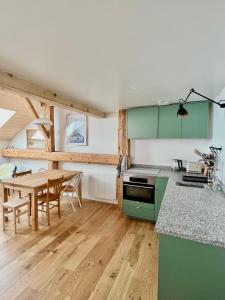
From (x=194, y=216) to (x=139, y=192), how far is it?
5.98ft

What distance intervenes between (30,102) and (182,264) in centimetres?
405

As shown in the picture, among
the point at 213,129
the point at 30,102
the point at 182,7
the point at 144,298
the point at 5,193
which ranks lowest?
the point at 144,298

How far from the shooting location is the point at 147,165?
3709 mm

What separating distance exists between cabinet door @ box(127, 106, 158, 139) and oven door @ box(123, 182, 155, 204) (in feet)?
3.07

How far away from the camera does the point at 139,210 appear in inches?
123

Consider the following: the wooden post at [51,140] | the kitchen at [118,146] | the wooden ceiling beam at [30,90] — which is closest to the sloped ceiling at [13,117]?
the kitchen at [118,146]

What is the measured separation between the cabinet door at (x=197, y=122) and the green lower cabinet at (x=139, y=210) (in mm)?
1414

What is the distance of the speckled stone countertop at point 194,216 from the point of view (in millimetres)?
1097

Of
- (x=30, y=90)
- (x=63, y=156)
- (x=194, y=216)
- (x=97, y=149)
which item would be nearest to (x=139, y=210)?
(x=97, y=149)

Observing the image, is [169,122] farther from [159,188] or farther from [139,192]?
[139,192]

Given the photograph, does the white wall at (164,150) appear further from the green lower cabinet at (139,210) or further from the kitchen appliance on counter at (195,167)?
the green lower cabinet at (139,210)

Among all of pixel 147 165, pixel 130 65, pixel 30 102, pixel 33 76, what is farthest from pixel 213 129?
pixel 30 102

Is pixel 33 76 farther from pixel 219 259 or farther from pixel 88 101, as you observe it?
pixel 219 259

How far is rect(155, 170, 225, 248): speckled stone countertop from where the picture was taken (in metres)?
1.10
